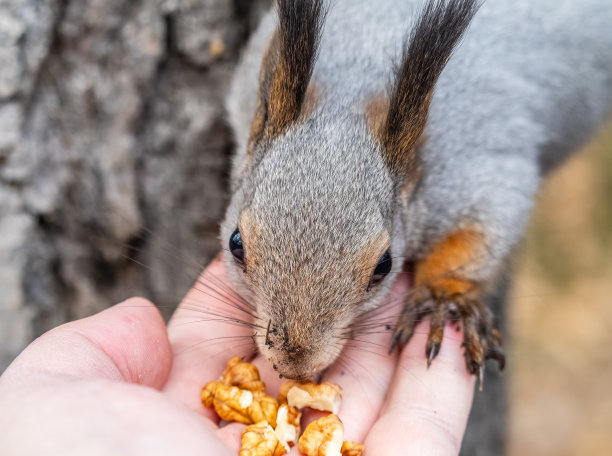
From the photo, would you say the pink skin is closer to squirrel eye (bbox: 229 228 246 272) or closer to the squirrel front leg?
the squirrel front leg

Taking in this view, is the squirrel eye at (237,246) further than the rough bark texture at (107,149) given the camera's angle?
No

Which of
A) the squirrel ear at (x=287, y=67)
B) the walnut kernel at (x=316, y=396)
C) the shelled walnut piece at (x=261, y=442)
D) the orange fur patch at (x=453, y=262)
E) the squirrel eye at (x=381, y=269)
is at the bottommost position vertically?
the shelled walnut piece at (x=261, y=442)

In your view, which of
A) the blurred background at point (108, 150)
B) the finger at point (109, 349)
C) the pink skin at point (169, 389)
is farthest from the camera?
the blurred background at point (108, 150)

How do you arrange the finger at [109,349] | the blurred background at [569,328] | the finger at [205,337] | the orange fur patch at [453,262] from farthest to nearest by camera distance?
1. the blurred background at [569,328]
2. the orange fur patch at [453,262]
3. the finger at [205,337]
4. the finger at [109,349]

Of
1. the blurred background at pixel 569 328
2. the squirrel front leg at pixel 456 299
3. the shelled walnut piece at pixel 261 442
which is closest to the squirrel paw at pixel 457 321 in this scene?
the squirrel front leg at pixel 456 299

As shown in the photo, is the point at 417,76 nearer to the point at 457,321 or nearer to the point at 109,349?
the point at 457,321

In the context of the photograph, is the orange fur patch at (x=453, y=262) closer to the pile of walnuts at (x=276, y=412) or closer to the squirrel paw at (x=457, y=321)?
the squirrel paw at (x=457, y=321)

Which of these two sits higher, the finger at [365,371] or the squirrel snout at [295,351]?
→ the squirrel snout at [295,351]
